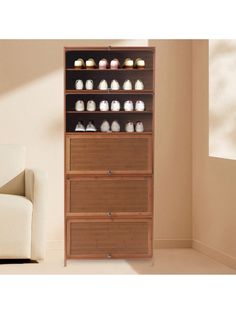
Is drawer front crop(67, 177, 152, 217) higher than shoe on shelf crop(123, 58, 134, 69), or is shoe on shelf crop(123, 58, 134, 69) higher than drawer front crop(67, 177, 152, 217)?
shoe on shelf crop(123, 58, 134, 69)

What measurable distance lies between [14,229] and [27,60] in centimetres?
166

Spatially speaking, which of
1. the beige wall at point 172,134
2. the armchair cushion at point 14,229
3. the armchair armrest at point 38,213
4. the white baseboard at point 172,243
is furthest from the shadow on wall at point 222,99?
the armchair cushion at point 14,229

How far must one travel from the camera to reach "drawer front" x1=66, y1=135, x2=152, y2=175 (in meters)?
5.27

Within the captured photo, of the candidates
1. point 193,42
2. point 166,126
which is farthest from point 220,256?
point 193,42

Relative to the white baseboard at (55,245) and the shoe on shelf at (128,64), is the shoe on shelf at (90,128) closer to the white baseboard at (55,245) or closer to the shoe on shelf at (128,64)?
the shoe on shelf at (128,64)

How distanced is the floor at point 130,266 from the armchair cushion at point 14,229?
0.45 feet

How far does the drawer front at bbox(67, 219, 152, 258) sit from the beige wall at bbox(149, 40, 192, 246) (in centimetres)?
82

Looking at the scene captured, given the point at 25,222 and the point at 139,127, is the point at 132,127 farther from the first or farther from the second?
the point at 25,222

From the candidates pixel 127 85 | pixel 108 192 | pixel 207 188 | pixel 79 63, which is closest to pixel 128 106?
pixel 127 85

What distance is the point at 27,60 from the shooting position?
604 centimetres

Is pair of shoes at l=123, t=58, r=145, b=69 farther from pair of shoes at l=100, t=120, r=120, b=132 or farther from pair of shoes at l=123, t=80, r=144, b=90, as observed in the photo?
pair of shoes at l=100, t=120, r=120, b=132

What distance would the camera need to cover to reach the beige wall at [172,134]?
611 centimetres

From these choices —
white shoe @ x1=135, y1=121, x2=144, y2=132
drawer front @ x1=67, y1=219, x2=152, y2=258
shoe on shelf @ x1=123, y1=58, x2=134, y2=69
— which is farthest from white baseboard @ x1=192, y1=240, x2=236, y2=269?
shoe on shelf @ x1=123, y1=58, x2=134, y2=69

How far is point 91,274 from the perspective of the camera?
16.4ft
